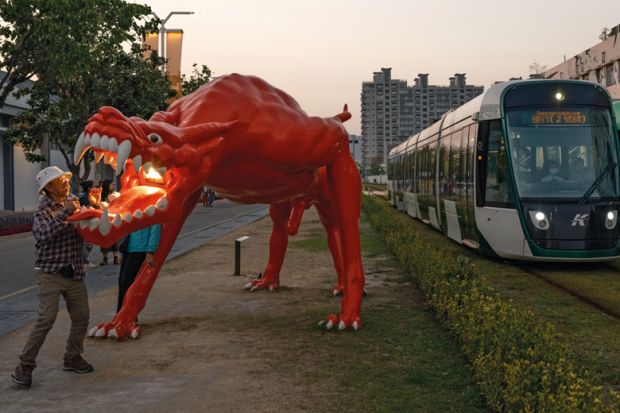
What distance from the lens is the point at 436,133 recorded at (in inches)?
711

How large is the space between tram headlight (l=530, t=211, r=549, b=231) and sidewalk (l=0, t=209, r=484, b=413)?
2.89 meters

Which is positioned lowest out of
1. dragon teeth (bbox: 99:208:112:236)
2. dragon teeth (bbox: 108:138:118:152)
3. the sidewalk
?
the sidewalk

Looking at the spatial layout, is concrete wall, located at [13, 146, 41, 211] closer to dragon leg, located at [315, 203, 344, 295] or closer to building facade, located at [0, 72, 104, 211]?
building facade, located at [0, 72, 104, 211]

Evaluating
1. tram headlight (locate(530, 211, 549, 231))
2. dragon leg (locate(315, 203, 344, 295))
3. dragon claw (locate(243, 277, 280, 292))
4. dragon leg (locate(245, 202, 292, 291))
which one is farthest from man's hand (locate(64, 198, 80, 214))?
tram headlight (locate(530, 211, 549, 231))

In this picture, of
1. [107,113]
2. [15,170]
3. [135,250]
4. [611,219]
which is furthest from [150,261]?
[15,170]

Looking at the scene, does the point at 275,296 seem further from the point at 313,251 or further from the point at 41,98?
the point at 41,98

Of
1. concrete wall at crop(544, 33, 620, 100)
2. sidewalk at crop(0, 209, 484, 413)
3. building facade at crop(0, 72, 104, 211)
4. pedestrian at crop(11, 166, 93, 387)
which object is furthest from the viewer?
concrete wall at crop(544, 33, 620, 100)

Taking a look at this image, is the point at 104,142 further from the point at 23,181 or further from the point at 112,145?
the point at 23,181

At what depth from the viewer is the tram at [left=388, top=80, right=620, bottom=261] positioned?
10.7 m

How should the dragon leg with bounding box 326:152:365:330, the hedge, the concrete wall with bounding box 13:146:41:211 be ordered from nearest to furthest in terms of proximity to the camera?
the hedge → the dragon leg with bounding box 326:152:365:330 → the concrete wall with bounding box 13:146:41:211

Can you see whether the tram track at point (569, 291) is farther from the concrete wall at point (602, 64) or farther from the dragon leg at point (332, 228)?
the concrete wall at point (602, 64)

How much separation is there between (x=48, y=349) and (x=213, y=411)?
2678 mm

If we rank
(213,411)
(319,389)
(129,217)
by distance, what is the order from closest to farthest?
(213,411) < (319,389) < (129,217)

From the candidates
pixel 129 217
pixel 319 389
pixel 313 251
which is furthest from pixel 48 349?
pixel 313 251
